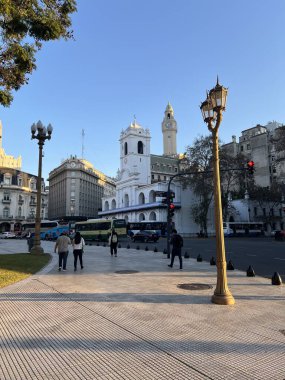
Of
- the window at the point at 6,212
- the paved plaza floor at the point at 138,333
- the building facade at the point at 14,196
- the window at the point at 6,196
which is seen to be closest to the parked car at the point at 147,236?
the paved plaza floor at the point at 138,333

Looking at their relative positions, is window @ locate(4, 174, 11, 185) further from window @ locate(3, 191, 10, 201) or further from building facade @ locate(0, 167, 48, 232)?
window @ locate(3, 191, 10, 201)

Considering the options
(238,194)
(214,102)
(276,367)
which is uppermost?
(238,194)

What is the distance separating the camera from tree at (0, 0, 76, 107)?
9266mm

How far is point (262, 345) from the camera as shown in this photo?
5.05m

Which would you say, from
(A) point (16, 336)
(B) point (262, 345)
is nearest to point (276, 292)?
(B) point (262, 345)

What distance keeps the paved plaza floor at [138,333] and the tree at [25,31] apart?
20.2 ft

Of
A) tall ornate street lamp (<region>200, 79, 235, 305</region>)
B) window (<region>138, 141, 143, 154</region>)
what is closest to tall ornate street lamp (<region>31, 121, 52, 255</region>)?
tall ornate street lamp (<region>200, 79, 235, 305</region>)

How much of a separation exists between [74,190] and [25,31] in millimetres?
98439

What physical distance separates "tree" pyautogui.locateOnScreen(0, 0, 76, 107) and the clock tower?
109816 mm

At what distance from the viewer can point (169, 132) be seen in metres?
119

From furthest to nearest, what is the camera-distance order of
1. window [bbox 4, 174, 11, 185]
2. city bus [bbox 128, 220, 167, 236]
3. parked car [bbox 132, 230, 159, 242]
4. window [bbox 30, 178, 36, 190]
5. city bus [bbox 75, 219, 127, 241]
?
window [bbox 30, 178, 36, 190] < window [bbox 4, 174, 11, 185] < city bus [bbox 128, 220, 167, 236] < city bus [bbox 75, 219, 127, 241] < parked car [bbox 132, 230, 159, 242]

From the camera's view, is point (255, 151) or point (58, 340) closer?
point (58, 340)

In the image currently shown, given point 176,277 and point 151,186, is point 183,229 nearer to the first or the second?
point 151,186

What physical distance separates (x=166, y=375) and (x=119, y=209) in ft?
259
